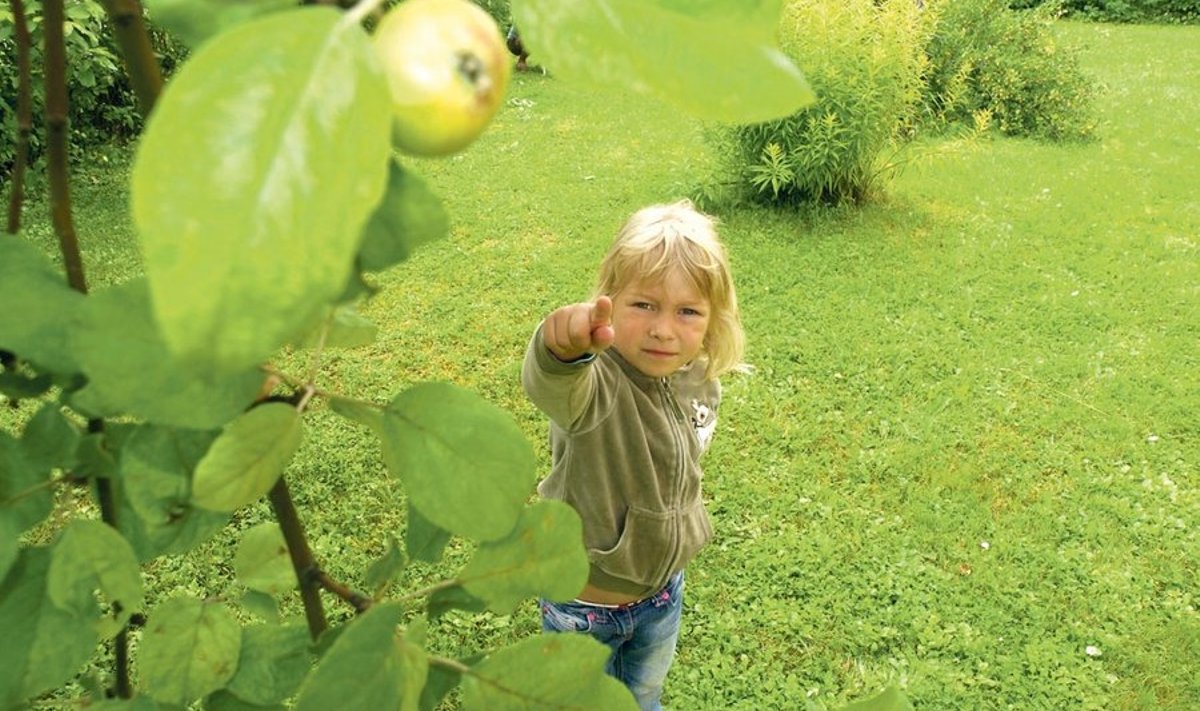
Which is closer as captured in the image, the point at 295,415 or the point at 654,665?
the point at 295,415

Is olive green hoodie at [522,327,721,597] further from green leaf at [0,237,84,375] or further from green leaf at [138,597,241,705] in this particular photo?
green leaf at [0,237,84,375]

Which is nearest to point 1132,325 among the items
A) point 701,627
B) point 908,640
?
point 908,640

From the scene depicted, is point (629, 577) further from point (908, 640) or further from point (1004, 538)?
point (1004, 538)

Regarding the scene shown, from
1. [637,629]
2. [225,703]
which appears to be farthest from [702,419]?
[225,703]

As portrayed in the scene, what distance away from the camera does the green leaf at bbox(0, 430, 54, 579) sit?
44cm

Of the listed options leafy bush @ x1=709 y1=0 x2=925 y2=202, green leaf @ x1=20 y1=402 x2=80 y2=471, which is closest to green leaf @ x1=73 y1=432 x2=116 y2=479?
green leaf @ x1=20 y1=402 x2=80 y2=471

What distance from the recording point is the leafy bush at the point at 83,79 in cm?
414

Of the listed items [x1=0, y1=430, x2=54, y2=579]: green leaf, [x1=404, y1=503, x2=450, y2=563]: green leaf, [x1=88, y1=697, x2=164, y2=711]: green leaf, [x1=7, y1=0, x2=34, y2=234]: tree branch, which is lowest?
[x1=88, y1=697, x2=164, y2=711]: green leaf

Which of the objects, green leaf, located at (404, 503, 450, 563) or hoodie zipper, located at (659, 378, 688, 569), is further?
hoodie zipper, located at (659, 378, 688, 569)

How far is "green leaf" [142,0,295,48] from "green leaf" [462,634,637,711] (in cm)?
32

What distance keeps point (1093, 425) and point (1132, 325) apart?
3.34 feet

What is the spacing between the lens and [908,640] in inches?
110

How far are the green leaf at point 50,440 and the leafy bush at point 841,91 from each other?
4950mm

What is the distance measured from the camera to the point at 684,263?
1909 mm
